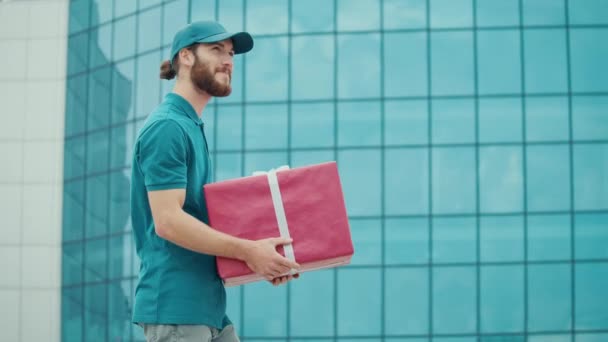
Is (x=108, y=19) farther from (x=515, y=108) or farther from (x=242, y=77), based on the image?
(x=515, y=108)

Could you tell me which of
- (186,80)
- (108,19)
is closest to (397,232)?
(108,19)

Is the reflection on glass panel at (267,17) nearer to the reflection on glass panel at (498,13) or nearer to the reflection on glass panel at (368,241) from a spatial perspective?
the reflection on glass panel at (498,13)

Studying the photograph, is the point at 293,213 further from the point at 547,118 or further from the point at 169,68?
the point at 547,118

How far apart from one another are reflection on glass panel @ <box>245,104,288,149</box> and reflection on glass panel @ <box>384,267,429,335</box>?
4891mm

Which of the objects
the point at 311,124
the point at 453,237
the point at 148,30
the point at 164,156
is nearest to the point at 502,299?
the point at 453,237

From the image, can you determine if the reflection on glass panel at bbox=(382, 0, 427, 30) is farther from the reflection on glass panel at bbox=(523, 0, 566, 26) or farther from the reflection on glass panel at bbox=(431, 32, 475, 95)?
the reflection on glass panel at bbox=(523, 0, 566, 26)

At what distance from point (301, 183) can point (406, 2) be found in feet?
92.9

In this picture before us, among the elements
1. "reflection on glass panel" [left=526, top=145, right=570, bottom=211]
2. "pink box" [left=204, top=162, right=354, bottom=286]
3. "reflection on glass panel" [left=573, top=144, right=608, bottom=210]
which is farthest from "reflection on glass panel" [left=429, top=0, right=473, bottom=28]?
"pink box" [left=204, top=162, right=354, bottom=286]

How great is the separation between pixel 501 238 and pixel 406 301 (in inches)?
123

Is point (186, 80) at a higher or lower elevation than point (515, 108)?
lower

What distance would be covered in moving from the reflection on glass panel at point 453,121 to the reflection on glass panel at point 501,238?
2414 millimetres

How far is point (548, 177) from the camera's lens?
31.5 m

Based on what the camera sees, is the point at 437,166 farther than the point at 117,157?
No

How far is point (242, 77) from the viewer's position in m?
32.4
